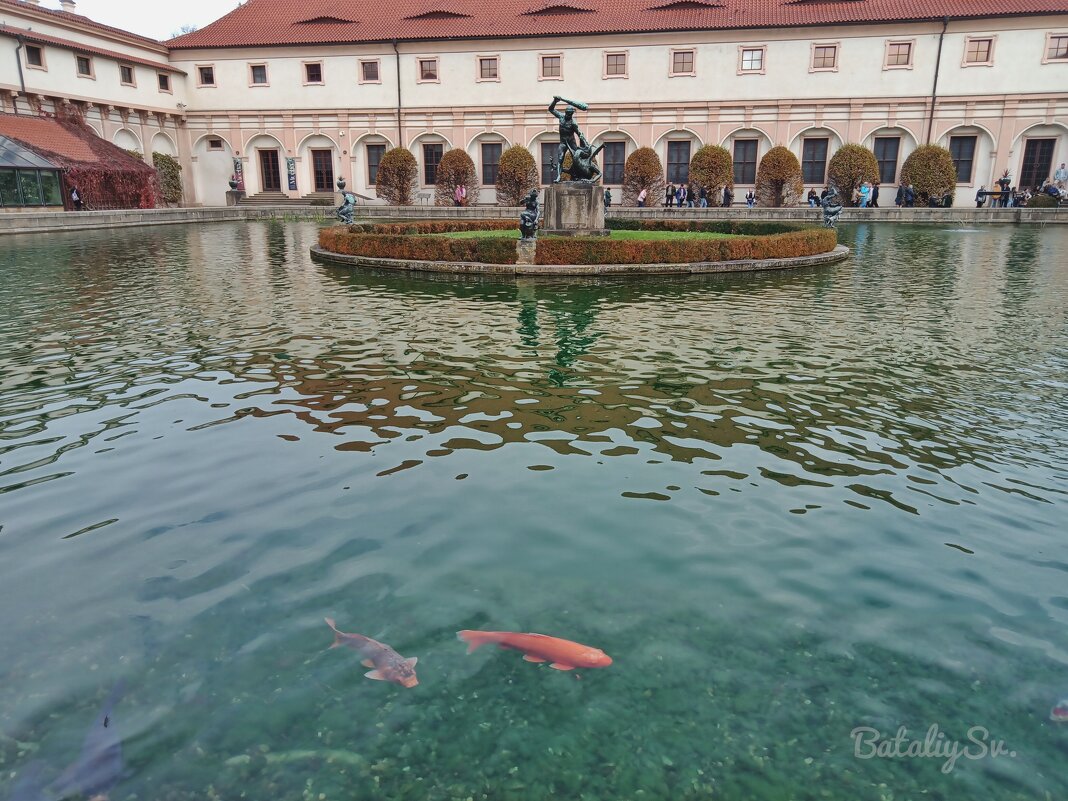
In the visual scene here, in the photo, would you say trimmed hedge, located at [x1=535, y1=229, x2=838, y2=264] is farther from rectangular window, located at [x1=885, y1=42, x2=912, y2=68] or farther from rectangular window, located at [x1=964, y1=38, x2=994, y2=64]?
rectangular window, located at [x1=964, y1=38, x2=994, y2=64]

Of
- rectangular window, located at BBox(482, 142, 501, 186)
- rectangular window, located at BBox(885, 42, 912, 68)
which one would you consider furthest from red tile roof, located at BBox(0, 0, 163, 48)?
rectangular window, located at BBox(885, 42, 912, 68)

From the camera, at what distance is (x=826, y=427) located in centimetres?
645

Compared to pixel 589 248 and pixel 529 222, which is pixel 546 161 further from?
pixel 589 248

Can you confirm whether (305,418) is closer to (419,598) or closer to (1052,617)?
(419,598)

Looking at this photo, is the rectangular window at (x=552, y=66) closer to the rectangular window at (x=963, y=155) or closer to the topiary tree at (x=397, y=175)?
the topiary tree at (x=397, y=175)

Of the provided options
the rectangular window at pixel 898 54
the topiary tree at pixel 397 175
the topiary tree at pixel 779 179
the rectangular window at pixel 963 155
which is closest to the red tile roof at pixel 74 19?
the topiary tree at pixel 397 175

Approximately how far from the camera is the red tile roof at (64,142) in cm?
3328

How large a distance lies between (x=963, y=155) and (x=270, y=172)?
37231 millimetres

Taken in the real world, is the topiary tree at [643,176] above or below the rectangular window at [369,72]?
below

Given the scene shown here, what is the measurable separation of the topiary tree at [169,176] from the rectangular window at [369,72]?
11415mm

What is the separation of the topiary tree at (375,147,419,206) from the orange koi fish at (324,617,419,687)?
3970 cm

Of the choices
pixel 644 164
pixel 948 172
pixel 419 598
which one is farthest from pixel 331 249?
pixel 948 172

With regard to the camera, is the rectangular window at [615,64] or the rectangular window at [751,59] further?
the rectangular window at [615,64]

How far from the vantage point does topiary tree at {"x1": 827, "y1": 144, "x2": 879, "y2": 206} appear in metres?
36.7
